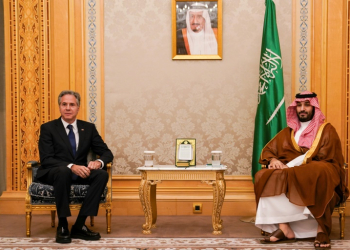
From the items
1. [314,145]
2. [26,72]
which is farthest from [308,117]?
[26,72]

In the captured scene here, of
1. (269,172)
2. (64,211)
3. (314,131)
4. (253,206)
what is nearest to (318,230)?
(269,172)

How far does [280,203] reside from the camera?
3.76m

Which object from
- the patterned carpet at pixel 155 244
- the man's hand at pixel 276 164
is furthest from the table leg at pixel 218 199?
the man's hand at pixel 276 164

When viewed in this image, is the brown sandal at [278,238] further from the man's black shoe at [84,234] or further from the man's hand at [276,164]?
the man's black shoe at [84,234]

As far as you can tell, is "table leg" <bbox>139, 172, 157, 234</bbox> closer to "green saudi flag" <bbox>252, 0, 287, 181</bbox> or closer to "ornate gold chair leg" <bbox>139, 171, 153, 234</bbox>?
"ornate gold chair leg" <bbox>139, 171, 153, 234</bbox>

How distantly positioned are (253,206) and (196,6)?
7.71 feet

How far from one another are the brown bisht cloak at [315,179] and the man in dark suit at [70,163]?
146 cm

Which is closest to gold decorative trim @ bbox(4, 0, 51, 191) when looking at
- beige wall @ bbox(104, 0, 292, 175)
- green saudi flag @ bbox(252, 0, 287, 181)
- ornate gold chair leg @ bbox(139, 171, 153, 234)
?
beige wall @ bbox(104, 0, 292, 175)

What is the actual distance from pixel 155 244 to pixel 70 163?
114 centimetres

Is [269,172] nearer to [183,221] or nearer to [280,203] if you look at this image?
[280,203]

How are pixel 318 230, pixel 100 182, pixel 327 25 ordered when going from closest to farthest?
pixel 318 230 < pixel 100 182 < pixel 327 25

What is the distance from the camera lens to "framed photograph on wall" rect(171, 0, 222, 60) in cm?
496

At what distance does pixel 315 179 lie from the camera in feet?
12.0

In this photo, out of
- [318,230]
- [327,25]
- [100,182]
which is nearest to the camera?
[318,230]
